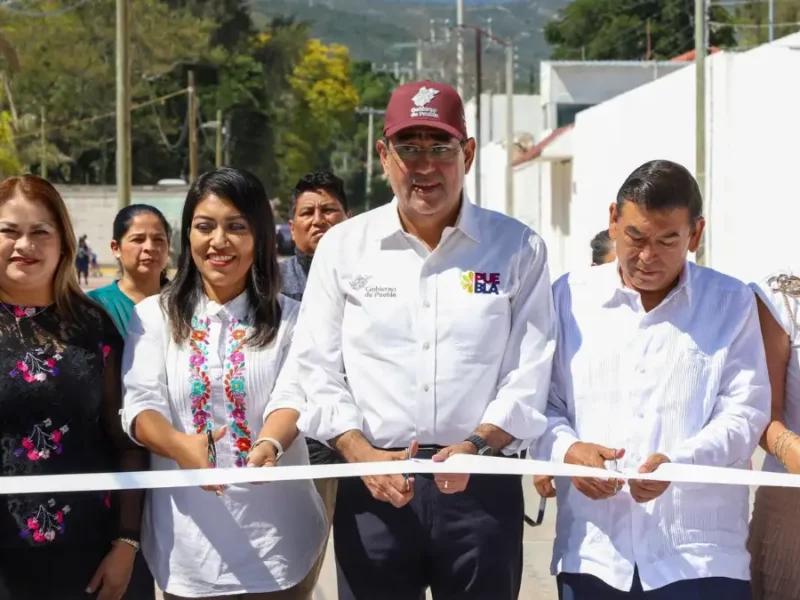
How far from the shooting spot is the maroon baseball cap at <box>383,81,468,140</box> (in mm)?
3760

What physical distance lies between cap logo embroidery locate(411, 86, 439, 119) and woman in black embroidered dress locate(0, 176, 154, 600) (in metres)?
1.17

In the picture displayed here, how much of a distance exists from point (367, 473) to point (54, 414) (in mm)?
969

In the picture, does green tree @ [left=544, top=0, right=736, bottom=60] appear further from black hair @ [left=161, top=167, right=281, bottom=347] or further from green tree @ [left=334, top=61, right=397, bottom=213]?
black hair @ [left=161, top=167, right=281, bottom=347]

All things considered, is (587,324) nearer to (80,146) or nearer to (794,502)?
(794,502)

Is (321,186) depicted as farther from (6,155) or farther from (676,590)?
(6,155)

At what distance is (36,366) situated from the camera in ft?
12.1

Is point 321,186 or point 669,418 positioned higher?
point 321,186

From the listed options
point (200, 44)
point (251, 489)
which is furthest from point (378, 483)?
point (200, 44)

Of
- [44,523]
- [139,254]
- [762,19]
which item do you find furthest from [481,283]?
[762,19]

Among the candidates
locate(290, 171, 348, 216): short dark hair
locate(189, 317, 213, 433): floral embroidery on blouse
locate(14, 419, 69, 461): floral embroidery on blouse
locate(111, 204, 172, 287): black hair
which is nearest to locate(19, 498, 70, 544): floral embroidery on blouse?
locate(14, 419, 69, 461): floral embroidery on blouse

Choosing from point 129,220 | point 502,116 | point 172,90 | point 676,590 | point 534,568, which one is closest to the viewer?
point 676,590

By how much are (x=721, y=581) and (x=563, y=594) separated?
0.48 meters

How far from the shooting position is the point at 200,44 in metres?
59.4

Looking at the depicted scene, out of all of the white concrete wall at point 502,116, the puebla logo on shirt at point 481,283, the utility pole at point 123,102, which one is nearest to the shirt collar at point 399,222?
the puebla logo on shirt at point 481,283
